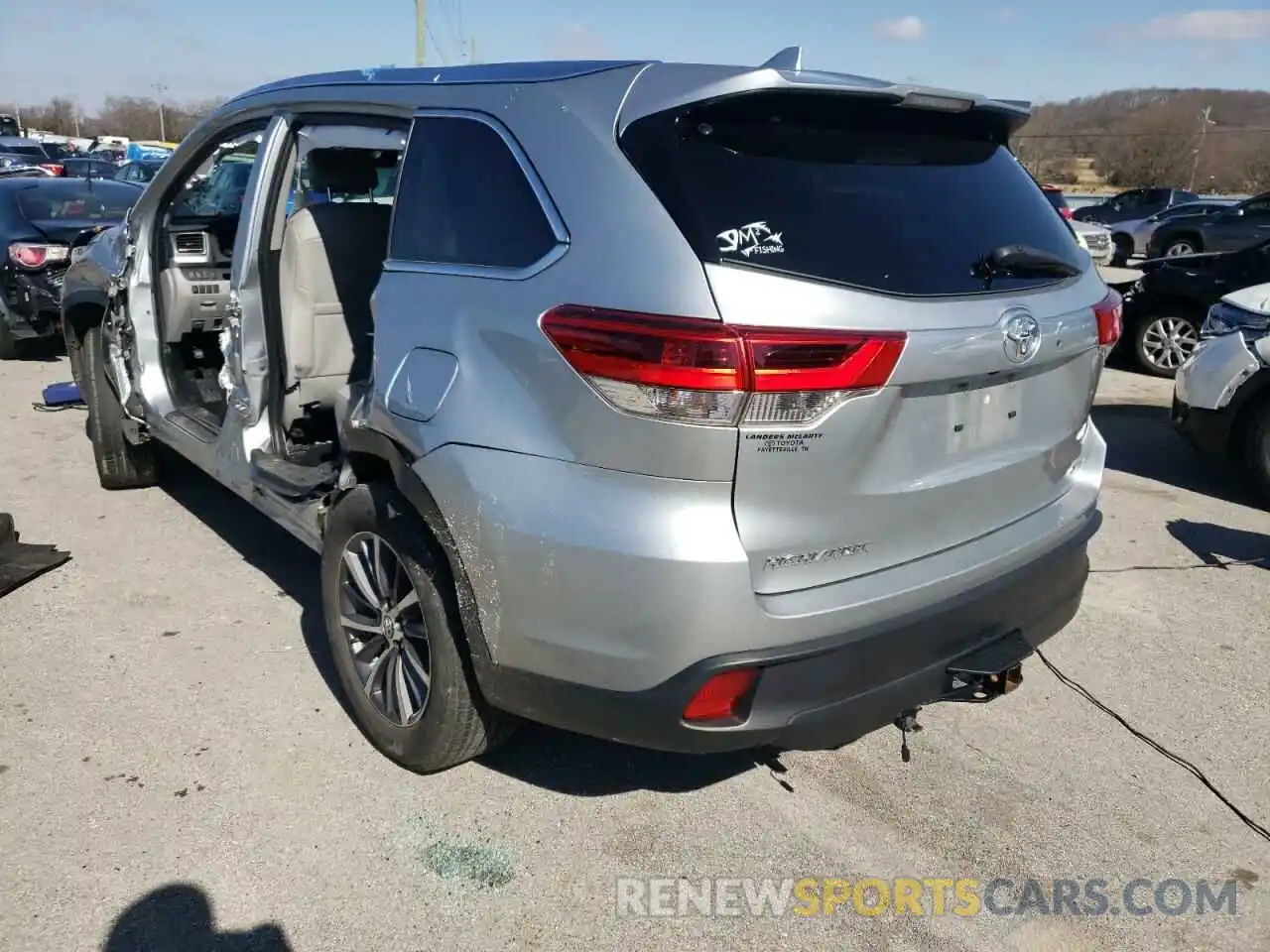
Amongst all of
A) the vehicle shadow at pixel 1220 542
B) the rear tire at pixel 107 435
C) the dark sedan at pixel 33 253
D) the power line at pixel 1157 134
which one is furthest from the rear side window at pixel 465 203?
the power line at pixel 1157 134

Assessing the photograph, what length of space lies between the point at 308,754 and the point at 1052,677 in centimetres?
258

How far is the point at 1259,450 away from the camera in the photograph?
5.58m

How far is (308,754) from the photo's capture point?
3064 mm

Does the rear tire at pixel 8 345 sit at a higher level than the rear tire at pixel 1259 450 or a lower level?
lower

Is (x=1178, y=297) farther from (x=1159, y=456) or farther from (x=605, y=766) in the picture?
(x=605, y=766)

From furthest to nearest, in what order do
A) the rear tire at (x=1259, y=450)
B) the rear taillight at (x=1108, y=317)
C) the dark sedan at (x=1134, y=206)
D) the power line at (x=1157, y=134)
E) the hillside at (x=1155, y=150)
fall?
the power line at (x=1157, y=134) < the hillside at (x=1155, y=150) < the dark sedan at (x=1134, y=206) < the rear tire at (x=1259, y=450) < the rear taillight at (x=1108, y=317)

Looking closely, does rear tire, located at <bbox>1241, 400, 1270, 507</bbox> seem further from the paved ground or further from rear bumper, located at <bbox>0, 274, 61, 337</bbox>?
rear bumper, located at <bbox>0, 274, 61, 337</bbox>

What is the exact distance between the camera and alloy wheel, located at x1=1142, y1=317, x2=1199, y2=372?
8789 millimetres

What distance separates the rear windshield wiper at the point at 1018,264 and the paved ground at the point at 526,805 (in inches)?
59.5

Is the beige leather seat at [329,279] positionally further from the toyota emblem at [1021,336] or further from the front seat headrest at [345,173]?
the toyota emblem at [1021,336]

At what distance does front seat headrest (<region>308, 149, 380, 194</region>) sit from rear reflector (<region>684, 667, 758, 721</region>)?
264 centimetres

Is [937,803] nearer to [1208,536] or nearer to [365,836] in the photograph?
[365,836]

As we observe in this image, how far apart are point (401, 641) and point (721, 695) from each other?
1141mm

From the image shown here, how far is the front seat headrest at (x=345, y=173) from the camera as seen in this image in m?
3.85
